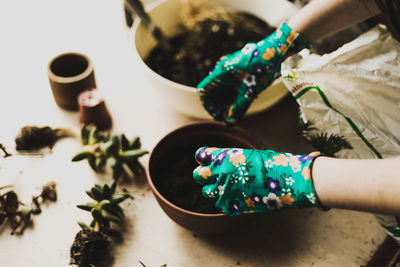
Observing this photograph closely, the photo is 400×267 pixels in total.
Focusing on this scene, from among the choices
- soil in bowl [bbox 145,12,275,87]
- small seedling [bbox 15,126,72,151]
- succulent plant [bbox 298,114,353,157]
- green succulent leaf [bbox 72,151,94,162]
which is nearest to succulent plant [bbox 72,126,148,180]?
green succulent leaf [bbox 72,151,94,162]

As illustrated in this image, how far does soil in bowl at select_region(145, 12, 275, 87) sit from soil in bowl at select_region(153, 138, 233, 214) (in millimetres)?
189

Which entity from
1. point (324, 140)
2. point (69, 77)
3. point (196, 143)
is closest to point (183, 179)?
point (196, 143)

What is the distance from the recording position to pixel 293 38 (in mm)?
752

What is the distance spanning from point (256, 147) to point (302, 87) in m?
0.15

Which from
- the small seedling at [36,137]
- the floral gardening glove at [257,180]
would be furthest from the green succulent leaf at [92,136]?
the floral gardening glove at [257,180]

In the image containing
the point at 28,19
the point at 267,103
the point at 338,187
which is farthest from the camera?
the point at 28,19

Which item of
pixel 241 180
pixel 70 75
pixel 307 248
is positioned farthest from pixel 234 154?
pixel 70 75

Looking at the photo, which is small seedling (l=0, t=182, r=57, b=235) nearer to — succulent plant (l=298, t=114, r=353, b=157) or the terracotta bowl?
the terracotta bowl

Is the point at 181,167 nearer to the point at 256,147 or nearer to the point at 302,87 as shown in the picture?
the point at 256,147

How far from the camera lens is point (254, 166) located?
1.97 ft

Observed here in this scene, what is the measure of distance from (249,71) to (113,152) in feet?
1.14

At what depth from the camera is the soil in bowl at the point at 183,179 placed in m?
0.73

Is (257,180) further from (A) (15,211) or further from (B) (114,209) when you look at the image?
(A) (15,211)

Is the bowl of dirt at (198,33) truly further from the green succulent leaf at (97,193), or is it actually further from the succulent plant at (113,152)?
the green succulent leaf at (97,193)
